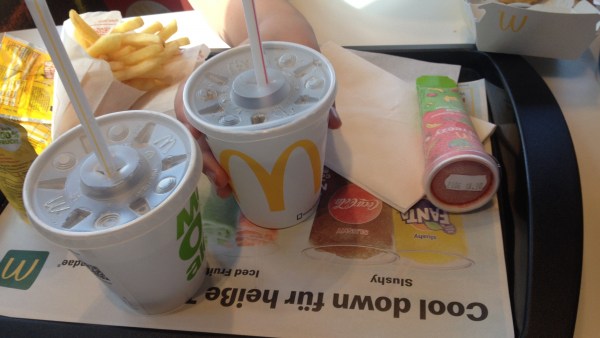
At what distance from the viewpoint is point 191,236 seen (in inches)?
19.8

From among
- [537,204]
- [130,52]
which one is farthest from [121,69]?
[537,204]

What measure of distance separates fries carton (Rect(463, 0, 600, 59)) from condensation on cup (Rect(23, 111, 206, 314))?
1.94 ft

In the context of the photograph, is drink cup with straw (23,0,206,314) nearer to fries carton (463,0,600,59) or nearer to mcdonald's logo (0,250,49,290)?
mcdonald's logo (0,250,49,290)

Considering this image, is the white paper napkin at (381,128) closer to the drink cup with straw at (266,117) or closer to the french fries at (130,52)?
the drink cup with straw at (266,117)

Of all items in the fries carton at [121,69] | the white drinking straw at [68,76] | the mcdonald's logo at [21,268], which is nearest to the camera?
the white drinking straw at [68,76]

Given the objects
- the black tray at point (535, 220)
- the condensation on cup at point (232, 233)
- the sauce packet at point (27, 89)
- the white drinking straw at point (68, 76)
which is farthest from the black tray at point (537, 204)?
the sauce packet at point (27, 89)

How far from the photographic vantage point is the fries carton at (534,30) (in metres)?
0.78

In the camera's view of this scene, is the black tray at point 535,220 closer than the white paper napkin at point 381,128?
Yes

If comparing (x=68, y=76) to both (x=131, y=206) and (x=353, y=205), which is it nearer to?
(x=131, y=206)

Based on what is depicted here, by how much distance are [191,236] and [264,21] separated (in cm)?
48

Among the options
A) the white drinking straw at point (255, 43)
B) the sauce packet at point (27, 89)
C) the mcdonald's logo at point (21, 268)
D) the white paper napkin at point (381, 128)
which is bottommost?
the mcdonald's logo at point (21, 268)

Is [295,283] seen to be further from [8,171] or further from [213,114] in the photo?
[8,171]

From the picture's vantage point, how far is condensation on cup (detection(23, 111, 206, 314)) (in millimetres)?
A: 427

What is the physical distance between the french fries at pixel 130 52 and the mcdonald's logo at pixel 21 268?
1.05 feet
